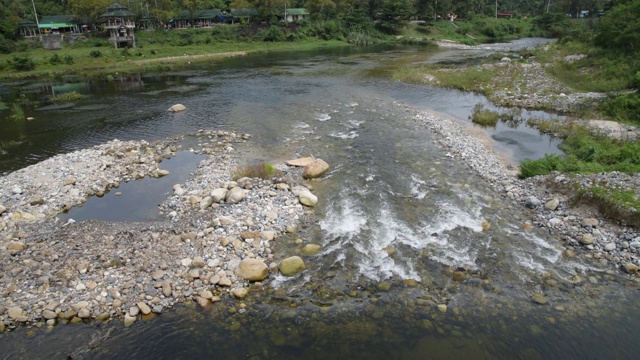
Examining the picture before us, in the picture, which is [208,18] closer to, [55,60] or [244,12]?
[244,12]

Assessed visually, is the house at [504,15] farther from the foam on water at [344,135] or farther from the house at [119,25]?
the foam on water at [344,135]

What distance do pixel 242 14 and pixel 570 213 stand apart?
91.2 m

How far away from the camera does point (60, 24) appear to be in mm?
75500

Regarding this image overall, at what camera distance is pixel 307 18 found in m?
98.2

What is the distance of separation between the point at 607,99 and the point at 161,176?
97.8ft

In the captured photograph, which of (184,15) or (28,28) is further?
(184,15)

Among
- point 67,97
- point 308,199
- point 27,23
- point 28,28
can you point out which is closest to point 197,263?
point 308,199

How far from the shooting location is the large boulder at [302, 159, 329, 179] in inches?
745

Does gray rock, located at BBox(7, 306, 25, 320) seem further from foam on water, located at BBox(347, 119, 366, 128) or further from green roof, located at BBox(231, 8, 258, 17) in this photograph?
green roof, located at BBox(231, 8, 258, 17)

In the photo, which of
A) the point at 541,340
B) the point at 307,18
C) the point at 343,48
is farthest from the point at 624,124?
the point at 307,18

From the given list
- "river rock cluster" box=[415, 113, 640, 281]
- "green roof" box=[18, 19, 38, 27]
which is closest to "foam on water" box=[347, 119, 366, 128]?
"river rock cluster" box=[415, 113, 640, 281]

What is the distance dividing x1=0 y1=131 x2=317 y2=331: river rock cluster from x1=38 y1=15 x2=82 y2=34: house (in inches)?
2779

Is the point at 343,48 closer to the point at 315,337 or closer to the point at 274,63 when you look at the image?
the point at 274,63

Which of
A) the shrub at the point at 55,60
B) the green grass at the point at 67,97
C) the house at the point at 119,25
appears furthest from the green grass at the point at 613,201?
the house at the point at 119,25
